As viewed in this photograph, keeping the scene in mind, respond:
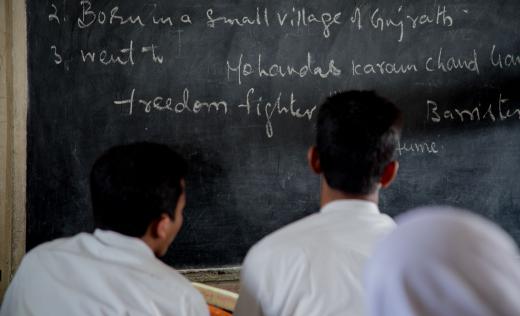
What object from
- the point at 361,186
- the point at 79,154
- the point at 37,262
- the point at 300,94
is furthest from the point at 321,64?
the point at 37,262

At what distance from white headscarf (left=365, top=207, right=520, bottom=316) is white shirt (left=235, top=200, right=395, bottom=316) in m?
0.67

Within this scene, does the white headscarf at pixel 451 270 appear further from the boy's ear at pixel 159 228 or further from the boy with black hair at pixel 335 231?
the boy's ear at pixel 159 228

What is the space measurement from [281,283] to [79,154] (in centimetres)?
141

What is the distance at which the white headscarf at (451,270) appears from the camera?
0.85m

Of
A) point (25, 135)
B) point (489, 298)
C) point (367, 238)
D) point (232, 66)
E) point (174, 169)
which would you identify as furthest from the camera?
point (232, 66)

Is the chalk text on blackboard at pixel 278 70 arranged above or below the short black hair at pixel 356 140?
above

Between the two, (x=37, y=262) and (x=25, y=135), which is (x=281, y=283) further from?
(x=25, y=135)

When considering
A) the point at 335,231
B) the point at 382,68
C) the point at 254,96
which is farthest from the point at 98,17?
the point at 335,231

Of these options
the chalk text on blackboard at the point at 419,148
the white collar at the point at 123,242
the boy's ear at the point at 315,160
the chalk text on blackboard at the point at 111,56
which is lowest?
the white collar at the point at 123,242

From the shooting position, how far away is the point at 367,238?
1.56m

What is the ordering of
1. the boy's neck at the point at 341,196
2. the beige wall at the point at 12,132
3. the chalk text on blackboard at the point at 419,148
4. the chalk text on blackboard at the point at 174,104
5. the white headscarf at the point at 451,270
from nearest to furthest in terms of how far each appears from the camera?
1. the white headscarf at the point at 451,270
2. the boy's neck at the point at 341,196
3. the beige wall at the point at 12,132
4. the chalk text on blackboard at the point at 174,104
5. the chalk text on blackboard at the point at 419,148

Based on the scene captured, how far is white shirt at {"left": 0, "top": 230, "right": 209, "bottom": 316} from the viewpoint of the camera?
1523mm

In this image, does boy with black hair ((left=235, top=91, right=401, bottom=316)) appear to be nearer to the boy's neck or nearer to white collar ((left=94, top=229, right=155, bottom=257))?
the boy's neck

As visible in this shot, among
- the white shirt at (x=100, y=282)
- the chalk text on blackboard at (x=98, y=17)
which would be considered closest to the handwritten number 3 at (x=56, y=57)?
the chalk text on blackboard at (x=98, y=17)
